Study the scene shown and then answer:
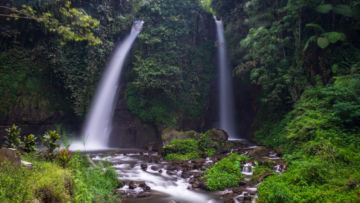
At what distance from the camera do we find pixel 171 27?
17.1 metres

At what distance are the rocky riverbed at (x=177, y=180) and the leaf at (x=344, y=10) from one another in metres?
6.70

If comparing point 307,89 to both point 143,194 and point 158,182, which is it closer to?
point 158,182

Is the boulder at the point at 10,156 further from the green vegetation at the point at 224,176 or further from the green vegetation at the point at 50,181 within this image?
the green vegetation at the point at 224,176

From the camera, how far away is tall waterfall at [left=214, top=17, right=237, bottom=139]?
17.2 meters

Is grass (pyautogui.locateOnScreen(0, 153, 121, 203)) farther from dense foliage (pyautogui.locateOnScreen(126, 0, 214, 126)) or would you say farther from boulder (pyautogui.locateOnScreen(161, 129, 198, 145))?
dense foliage (pyautogui.locateOnScreen(126, 0, 214, 126))

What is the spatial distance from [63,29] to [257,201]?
6975 millimetres

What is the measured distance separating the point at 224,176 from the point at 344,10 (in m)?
8.93

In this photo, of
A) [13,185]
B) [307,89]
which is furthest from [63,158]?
[307,89]

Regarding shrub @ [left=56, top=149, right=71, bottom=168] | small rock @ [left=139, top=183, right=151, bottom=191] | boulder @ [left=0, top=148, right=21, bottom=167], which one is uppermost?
boulder @ [left=0, top=148, right=21, bottom=167]

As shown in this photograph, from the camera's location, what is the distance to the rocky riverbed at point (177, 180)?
648cm

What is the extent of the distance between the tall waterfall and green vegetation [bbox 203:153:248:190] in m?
8.61

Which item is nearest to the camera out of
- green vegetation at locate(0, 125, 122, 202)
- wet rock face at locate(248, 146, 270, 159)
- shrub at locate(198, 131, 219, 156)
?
green vegetation at locate(0, 125, 122, 202)

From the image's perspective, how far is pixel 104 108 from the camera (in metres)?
15.2

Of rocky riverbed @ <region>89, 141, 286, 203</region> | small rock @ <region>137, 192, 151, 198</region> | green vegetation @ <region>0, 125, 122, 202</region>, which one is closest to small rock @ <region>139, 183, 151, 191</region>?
rocky riverbed @ <region>89, 141, 286, 203</region>
